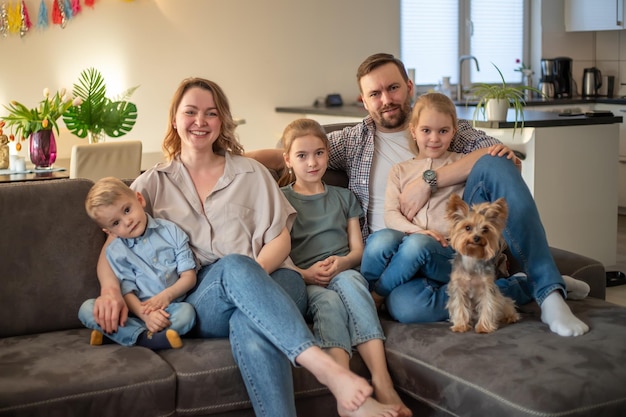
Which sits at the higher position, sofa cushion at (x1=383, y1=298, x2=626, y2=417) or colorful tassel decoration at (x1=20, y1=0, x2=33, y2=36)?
colorful tassel decoration at (x1=20, y1=0, x2=33, y2=36)

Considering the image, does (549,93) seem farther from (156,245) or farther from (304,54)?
(156,245)

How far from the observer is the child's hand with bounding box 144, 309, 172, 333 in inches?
98.5

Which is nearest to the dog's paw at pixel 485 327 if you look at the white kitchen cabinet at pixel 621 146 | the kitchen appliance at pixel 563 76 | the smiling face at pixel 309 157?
the smiling face at pixel 309 157

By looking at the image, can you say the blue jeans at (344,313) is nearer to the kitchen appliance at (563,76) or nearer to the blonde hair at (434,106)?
the blonde hair at (434,106)

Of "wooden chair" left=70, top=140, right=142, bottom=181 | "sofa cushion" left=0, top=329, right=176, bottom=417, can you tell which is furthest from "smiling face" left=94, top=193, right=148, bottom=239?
"wooden chair" left=70, top=140, right=142, bottom=181

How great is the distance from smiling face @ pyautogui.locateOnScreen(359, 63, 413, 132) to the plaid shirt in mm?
66

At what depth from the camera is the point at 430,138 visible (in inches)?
115

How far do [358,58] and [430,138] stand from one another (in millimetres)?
4150

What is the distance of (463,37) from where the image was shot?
7.35 metres

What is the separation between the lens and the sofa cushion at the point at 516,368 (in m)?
2.13

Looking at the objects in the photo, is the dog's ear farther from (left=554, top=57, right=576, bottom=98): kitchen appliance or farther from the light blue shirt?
(left=554, top=57, right=576, bottom=98): kitchen appliance

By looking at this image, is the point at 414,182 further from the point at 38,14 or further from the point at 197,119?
the point at 38,14

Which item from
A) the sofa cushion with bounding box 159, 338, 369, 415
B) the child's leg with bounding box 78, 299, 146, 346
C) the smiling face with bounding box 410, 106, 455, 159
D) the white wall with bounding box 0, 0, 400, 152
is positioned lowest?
the sofa cushion with bounding box 159, 338, 369, 415

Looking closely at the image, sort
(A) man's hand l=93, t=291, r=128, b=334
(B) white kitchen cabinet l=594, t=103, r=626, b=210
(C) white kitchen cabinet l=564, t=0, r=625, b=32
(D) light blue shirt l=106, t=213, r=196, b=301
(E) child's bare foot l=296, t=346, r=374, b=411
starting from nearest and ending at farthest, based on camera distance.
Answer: (E) child's bare foot l=296, t=346, r=374, b=411 → (A) man's hand l=93, t=291, r=128, b=334 → (D) light blue shirt l=106, t=213, r=196, b=301 → (B) white kitchen cabinet l=594, t=103, r=626, b=210 → (C) white kitchen cabinet l=564, t=0, r=625, b=32
